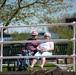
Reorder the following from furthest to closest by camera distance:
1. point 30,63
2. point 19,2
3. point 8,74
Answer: point 19,2 → point 30,63 → point 8,74

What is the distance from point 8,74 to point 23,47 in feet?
9.51

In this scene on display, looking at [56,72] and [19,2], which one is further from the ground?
[19,2]

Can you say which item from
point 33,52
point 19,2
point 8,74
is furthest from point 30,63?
point 19,2

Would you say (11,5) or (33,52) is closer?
(33,52)

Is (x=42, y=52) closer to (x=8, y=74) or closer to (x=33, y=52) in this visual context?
(x=33, y=52)

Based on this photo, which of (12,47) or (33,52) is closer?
(33,52)

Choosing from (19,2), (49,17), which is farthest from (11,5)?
(49,17)

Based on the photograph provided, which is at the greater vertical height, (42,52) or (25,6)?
(25,6)

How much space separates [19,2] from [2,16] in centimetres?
122

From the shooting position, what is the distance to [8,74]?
586cm

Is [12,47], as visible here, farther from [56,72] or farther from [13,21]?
[13,21]

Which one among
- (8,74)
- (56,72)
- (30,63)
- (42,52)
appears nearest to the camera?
(56,72)

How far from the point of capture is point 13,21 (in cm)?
1855

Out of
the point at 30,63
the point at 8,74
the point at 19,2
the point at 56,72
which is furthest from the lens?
the point at 19,2
